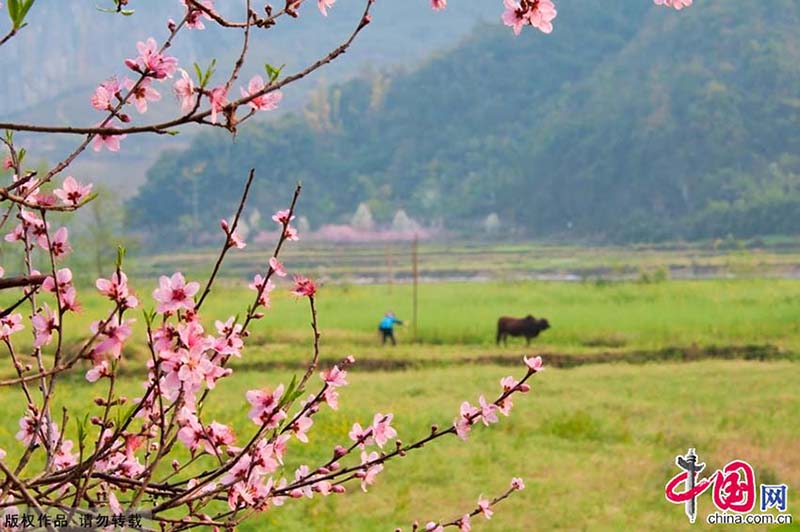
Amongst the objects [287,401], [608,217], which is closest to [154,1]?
[608,217]

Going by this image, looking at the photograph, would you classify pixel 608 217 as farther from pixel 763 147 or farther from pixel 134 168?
pixel 134 168

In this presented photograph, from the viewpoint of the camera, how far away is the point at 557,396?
7.91 meters

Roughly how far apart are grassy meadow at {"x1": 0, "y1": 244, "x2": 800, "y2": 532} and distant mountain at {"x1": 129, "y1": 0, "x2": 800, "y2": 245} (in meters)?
19.0

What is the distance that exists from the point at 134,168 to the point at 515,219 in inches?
1081

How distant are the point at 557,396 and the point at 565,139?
106ft

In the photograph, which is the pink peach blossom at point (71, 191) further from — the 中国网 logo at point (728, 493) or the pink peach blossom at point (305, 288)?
the 中国网 logo at point (728, 493)

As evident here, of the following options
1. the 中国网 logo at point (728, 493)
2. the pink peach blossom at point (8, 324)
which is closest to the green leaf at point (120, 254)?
the pink peach blossom at point (8, 324)

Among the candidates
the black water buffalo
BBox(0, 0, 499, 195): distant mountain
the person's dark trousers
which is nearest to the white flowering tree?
the black water buffalo

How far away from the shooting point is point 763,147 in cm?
3447

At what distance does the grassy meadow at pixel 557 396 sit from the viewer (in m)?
5.00

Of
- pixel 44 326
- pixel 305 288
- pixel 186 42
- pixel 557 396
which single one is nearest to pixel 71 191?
pixel 44 326

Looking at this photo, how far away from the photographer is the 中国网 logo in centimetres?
474

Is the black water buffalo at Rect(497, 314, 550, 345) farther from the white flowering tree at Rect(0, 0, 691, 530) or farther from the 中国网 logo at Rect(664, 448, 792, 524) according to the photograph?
the white flowering tree at Rect(0, 0, 691, 530)

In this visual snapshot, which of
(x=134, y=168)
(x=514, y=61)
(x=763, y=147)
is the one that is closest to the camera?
(x=763, y=147)
